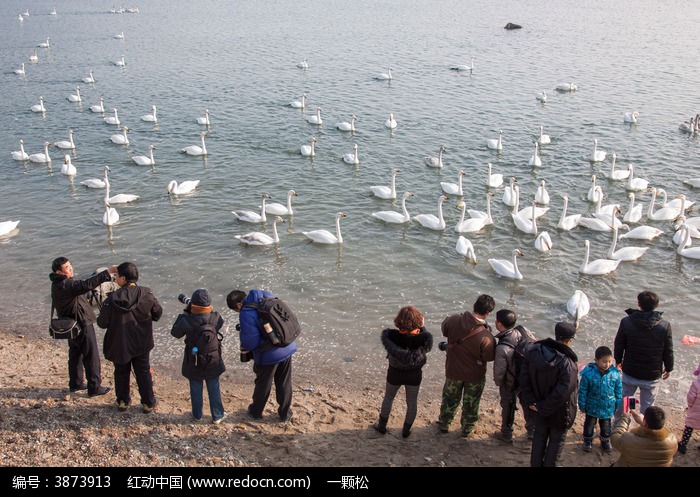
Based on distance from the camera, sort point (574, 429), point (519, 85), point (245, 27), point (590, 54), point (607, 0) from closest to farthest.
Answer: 1. point (574, 429)
2. point (519, 85)
3. point (590, 54)
4. point (245, 27)
5. point (607, 0)

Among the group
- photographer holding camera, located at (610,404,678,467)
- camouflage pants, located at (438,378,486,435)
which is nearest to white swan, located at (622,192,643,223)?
Answer: camouflage pants, located at (438,378,486,435)

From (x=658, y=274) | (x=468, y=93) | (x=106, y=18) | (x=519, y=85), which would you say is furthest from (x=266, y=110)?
(x=106, y=18)

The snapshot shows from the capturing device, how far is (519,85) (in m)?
36.4

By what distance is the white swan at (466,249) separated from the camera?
16.2 meters

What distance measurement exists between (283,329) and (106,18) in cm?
7100

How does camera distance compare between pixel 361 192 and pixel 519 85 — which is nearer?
pixel 361 192

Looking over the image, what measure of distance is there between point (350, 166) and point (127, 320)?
1641cm

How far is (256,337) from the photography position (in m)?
7.86

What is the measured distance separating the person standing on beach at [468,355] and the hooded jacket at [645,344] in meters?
1.90

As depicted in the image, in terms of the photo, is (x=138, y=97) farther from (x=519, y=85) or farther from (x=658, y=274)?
(x=658, y=274)

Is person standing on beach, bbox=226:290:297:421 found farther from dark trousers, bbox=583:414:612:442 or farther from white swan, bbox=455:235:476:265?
white swan, bbox=455:235:476:265

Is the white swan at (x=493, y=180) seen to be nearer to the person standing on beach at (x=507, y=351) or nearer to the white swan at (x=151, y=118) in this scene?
the person standing on beach at (x=507, y=351)
